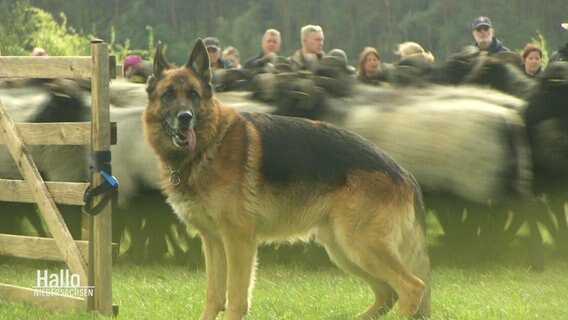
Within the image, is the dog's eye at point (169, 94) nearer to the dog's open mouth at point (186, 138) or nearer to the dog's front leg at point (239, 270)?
the dog's open mouth at point (186, 138)

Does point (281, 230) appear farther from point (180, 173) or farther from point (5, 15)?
point (5, 15)

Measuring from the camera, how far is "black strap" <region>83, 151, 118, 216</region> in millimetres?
8562

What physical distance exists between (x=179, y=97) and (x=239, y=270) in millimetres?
1219

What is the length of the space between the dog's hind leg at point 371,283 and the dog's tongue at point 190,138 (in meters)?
1.08

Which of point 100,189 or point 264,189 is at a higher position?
point 264,189

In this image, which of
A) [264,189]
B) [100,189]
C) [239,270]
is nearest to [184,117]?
[264,189]

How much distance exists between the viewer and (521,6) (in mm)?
59906

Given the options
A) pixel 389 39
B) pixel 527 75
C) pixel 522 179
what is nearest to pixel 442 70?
pixel 527 75

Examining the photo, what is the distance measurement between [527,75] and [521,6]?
4826 cm

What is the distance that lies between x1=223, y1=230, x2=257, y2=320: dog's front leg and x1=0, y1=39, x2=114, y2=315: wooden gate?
1.03 m

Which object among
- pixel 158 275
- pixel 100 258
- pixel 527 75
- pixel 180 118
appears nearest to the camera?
pixel 180 118

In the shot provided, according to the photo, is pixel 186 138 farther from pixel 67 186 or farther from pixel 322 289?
pixel 322 289

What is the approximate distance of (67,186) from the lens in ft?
29.2

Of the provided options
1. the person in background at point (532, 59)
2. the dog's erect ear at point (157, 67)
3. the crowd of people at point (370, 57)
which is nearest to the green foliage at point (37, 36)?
the crowd of people at point (370, 57)
